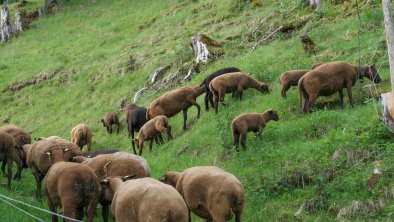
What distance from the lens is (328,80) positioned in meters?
15.2

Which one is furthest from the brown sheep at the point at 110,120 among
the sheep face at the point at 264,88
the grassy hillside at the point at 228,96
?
the sheep face at the point at 264,88

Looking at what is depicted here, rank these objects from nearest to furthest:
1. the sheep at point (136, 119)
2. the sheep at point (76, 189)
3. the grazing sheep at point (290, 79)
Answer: the sheep at point (76, 189) < the grazing sheep at point (290, 79) < the sheep at point (136, 119)

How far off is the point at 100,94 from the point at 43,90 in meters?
4.86

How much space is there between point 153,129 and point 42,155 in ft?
14.6

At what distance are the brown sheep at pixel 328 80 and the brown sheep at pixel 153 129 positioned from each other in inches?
185

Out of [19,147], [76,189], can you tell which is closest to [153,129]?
[19,147]

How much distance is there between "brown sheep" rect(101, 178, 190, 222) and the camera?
8.73m

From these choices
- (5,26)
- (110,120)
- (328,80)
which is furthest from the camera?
(5,26)

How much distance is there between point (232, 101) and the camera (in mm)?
18828

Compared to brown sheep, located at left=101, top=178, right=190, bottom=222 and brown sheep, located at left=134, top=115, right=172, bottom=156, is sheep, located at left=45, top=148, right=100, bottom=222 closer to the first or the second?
brown sheep, located at left=101, top=178, right=190, bottom=222

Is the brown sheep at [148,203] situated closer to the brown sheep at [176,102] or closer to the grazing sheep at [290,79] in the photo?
the grazing sheep at [290,79]

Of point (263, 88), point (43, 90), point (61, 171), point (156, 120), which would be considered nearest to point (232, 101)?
point (263, 88)

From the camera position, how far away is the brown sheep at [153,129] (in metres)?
18.4

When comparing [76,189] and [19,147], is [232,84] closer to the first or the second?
[19,147]
